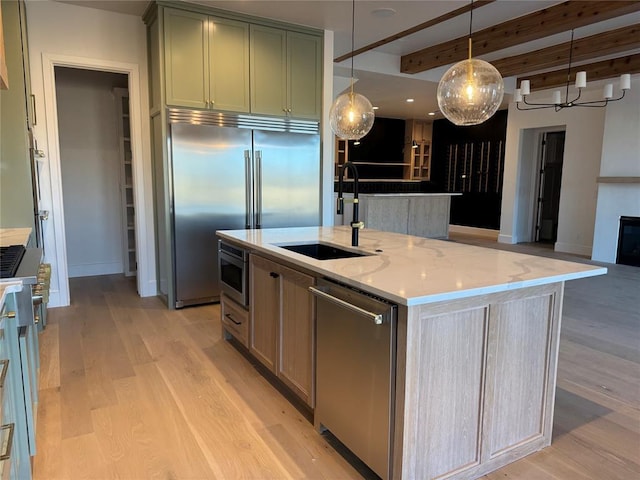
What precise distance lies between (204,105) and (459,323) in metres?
3.28

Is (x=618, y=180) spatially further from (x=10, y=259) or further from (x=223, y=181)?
(x=10, y=259)

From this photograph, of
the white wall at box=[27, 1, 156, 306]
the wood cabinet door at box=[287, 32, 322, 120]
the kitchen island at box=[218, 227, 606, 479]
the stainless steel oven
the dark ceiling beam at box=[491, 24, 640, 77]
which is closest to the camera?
the kitchen island at box=[218, 227, 606, 479]

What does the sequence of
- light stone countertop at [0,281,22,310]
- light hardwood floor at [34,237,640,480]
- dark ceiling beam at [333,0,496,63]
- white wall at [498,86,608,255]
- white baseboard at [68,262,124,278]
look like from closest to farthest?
light stone countertop at [0,281,22,310] → light hardwood floor at [34,237,640,480] → dark ceiling beam at [333,0,496,63] → white baseboard at [68,262,124,278] → white wall at [498,86,608,255]

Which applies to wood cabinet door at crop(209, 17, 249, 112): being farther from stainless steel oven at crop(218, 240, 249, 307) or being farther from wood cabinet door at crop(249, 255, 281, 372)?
wood cabinet door at crop(249, 255, 281, 372)

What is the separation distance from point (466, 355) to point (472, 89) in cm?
149

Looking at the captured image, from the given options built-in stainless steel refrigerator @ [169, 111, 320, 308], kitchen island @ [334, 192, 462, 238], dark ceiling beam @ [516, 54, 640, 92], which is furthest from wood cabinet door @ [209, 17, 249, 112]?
dark ceiling beam @ [516, 54, 640, 92]

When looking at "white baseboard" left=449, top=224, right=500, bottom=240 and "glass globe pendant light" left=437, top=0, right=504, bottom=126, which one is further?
"white baseboard" left=449, top=224, right=500, bottom=240

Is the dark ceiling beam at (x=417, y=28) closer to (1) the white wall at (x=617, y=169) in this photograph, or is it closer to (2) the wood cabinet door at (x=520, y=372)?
(2) the wood cabinet door at (x=520, y=372)

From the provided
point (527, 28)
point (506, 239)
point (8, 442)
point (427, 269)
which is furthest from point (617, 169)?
point (8, 442)

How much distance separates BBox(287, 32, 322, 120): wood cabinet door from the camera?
4.47 m

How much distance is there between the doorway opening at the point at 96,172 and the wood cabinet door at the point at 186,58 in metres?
1.52

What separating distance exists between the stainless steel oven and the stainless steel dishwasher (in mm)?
912

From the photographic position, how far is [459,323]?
1682 mm

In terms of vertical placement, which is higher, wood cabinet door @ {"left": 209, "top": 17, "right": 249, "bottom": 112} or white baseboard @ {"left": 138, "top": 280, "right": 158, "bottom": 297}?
wood cabinet door @ {"left": 209, "top": 17, "right": 249, "bottom": 112}
